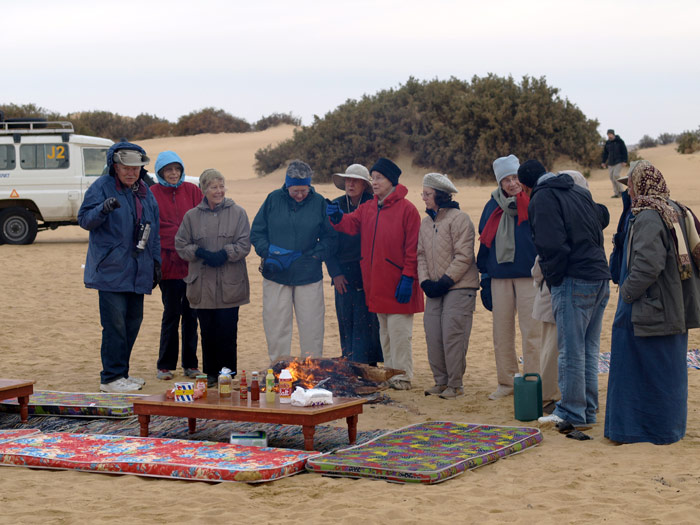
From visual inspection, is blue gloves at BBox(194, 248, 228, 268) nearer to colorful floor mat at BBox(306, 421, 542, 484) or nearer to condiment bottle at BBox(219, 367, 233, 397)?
condiment bottle at BBox(219, 367, 233, 397)

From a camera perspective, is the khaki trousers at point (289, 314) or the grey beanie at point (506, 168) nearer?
the grey beanie at point (506, 168)

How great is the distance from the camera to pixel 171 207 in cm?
916

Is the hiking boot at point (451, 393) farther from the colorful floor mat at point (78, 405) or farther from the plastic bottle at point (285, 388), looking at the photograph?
the colorful floor mat at point (78, 405)

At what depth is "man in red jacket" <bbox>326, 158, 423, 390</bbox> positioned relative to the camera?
27.6 ft

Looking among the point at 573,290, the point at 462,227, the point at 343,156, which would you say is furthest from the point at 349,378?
the point at 343,156

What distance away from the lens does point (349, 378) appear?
812 cm

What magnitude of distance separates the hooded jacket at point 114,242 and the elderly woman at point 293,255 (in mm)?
1064

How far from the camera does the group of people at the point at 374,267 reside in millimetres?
6758

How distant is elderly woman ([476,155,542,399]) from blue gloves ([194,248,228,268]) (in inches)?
92.9

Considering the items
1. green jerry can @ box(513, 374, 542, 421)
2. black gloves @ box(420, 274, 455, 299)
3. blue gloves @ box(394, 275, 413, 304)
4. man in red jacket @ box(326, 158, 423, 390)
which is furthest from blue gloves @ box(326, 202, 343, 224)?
green jerry can @ box(513, 374, 542, 421)

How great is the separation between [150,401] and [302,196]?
2731 millimetres

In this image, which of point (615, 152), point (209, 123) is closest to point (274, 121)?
point (209, 123)

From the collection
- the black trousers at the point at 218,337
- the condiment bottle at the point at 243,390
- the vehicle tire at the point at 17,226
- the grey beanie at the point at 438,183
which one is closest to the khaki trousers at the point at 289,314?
the black trousers at the point at 218,337

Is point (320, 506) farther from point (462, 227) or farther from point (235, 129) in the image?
point (235, 129)
